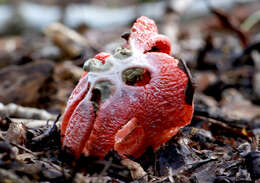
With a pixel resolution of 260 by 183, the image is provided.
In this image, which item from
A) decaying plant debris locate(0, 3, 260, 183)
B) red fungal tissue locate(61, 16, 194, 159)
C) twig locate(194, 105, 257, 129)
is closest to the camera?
decaying plant debris locate(0, 3, 260, 183)

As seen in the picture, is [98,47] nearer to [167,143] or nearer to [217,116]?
[217,116]

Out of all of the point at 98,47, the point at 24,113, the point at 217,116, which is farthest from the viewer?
the point at 98,47

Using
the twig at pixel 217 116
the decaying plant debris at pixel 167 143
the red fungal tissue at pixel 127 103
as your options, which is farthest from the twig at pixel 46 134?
the twig at pixel 217 116

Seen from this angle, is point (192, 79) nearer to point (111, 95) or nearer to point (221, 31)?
point (111, 95)

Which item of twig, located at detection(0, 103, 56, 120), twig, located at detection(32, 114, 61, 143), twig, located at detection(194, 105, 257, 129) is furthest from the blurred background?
twig, located at detection(32, 114, 61, 143)

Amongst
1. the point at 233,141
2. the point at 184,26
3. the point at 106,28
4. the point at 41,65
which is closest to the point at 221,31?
the point at 184,26

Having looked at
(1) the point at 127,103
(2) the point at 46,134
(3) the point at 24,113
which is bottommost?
(3) the point at 24,113

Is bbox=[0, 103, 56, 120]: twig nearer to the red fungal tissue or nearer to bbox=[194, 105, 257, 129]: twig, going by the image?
the red fungal tissue

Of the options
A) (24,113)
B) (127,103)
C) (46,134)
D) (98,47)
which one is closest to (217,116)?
(127,103)
